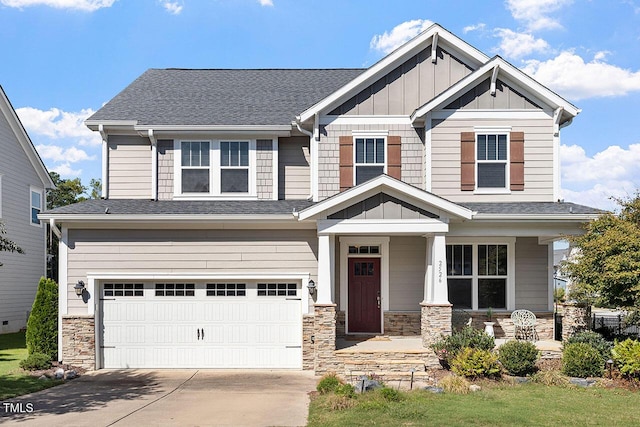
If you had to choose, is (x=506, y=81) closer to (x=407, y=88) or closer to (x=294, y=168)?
A: (x=407, y=88)

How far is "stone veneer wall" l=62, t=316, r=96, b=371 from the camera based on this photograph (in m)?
15.0

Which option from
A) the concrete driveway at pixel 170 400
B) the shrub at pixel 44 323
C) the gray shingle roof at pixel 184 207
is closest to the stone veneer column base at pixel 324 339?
the concrete driveway at pixel 170 400

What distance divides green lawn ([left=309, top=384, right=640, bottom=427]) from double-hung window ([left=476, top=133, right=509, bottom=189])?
5.89 metres

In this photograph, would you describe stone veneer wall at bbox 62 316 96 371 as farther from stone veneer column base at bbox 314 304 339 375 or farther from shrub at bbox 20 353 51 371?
stone veneer column base at bbox 314 304 339 375

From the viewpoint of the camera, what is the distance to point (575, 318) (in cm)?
1504

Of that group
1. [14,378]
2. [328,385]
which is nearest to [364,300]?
[328,385]

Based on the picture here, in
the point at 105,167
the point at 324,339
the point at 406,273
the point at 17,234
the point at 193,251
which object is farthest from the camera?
the point at 17,234

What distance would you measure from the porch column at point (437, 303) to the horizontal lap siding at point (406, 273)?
1655mm

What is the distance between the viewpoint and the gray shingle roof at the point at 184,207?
15.0m

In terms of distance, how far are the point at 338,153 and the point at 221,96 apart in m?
4.81

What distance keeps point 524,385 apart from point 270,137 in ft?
29.9

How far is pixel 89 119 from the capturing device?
16422 mm

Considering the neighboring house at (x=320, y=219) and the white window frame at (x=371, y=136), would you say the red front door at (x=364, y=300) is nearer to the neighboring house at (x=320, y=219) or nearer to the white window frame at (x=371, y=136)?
the neighboring house at (x=320, y=219)

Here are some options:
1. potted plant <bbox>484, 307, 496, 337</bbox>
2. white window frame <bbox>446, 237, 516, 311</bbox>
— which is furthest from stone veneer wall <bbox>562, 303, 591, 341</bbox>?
potted plant <bbox>484, 307, 496, 337</bbox>
